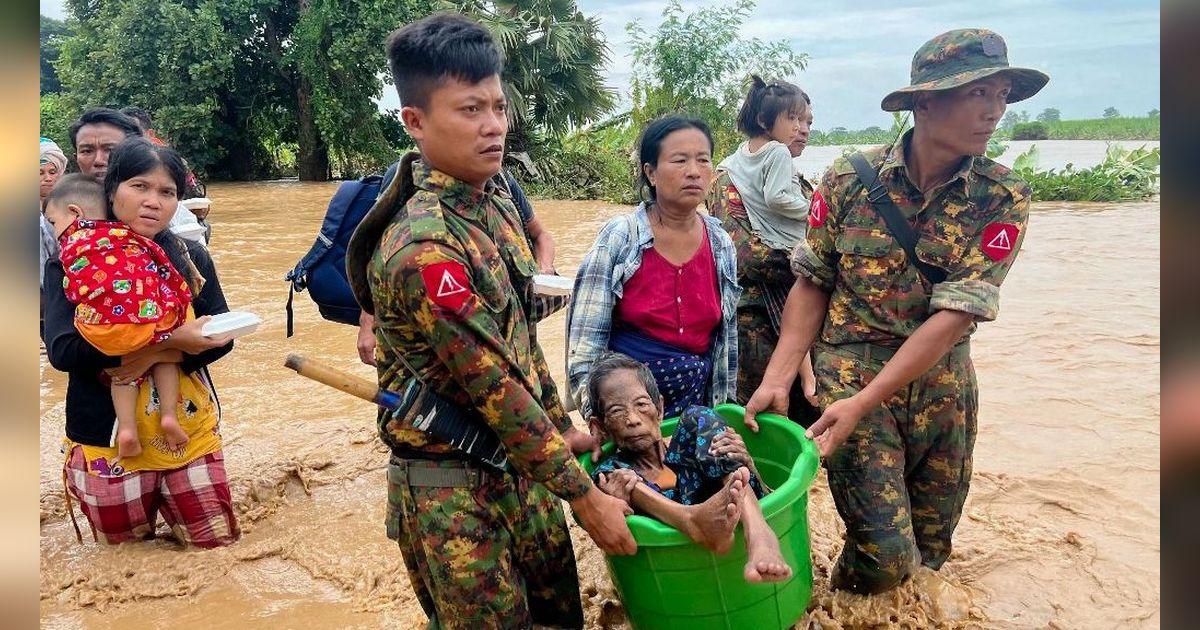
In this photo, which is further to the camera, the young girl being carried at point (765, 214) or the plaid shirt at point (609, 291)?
the young girl being carried at point (765, 214)

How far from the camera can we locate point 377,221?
2027 mm

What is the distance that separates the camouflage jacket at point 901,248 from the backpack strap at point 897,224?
0.06 ft

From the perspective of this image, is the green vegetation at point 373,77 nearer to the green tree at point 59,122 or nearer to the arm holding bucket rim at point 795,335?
the green tree at point 59,122

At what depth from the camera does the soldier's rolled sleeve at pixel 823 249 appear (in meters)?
2.84

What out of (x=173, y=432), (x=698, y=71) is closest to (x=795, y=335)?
(x=173, y=432)

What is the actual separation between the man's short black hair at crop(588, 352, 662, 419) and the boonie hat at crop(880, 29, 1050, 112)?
1192 millimetres

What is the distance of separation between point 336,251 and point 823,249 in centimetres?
180

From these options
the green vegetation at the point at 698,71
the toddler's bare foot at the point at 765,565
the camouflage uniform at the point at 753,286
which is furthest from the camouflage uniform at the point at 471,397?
the green vegetation at the point at 698,71

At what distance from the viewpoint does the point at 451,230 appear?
193 centimetres

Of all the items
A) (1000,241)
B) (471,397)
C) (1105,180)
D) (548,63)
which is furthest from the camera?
(548,63)

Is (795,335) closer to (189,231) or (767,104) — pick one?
(767,104)

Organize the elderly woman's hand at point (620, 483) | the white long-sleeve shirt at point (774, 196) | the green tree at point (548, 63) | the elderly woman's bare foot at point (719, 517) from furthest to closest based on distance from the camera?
the green tree at point (548, 63) → the white long-sleeve shirt at point (774, 196) → the elderly woman's hand at point (620, 483) → the elderly woman's bare foot at point (719, 517)

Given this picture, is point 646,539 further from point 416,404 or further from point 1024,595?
point 1024,595
